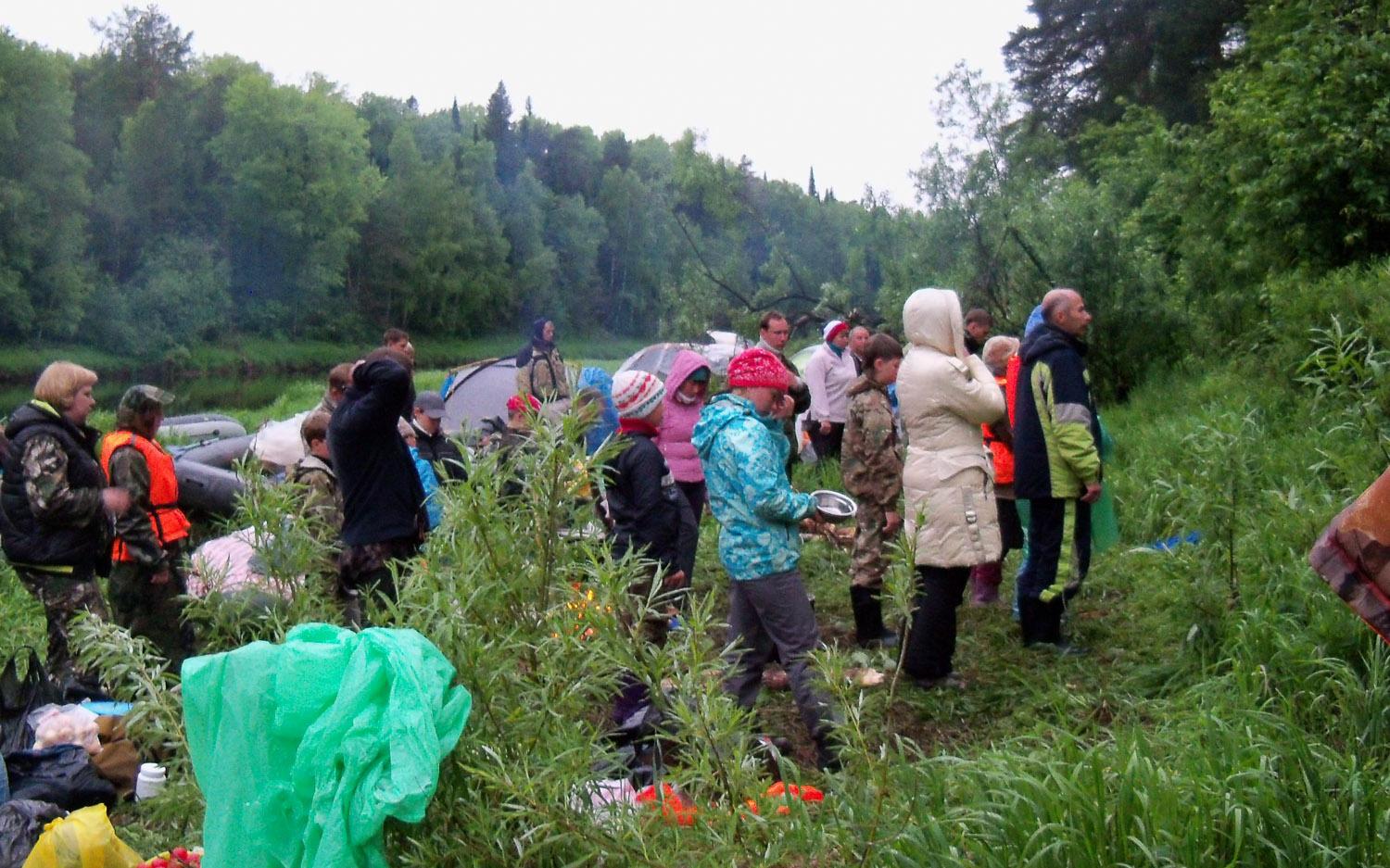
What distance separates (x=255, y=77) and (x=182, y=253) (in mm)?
12742

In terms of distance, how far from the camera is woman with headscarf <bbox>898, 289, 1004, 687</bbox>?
5.61m

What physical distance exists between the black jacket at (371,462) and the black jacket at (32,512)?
134 centimetres

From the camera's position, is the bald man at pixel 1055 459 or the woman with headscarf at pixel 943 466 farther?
the bald man at pixel 1055 459

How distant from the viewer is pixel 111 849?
13.1 ft

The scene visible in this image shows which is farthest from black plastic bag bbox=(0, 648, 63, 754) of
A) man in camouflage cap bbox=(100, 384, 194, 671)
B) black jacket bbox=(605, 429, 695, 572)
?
black jacket bbox=(605, 429, 695, 572)

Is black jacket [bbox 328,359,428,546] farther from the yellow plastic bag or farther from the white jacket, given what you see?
the white jacket

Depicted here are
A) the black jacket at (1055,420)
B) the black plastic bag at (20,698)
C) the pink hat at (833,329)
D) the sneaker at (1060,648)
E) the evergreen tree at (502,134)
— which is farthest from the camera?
the evergreen tree at (502,134)

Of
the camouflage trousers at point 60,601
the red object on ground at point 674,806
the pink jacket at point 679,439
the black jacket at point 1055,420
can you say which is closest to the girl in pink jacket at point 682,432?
the pink jacket at point 679,439

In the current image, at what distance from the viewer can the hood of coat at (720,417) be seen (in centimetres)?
493

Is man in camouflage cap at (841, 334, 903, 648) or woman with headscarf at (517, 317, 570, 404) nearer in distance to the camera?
man in camouflage cap at (841, 334, 903, 648)

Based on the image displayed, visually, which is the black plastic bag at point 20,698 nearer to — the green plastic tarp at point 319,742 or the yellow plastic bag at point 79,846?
the yellow plastic bag at point 79,846

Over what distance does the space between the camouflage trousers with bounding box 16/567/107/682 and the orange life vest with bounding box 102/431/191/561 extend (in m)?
0.24

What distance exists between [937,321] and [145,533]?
398cm

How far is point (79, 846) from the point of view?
12.8ft
